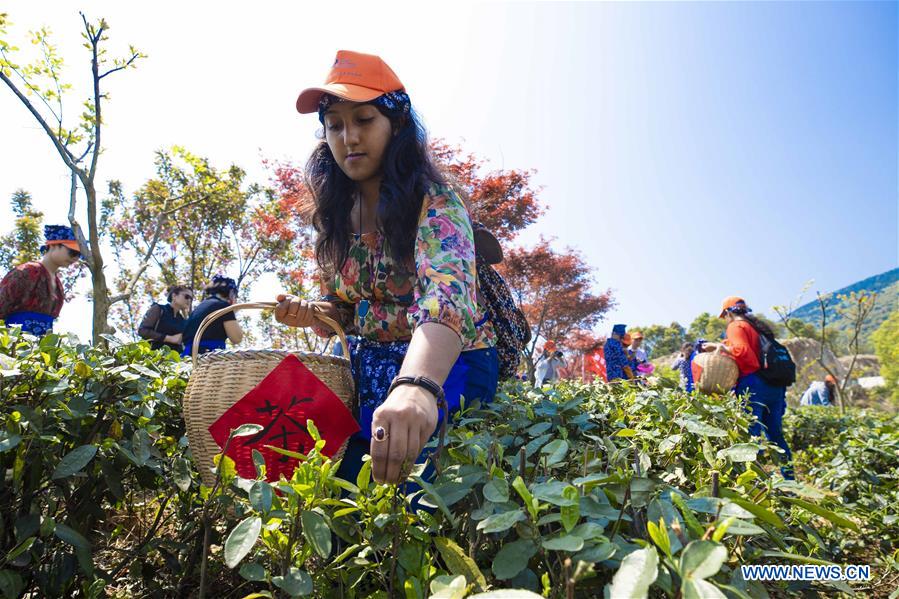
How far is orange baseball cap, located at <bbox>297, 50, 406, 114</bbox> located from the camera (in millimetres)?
1450

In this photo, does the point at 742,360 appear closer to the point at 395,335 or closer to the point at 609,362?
the point at 609,362

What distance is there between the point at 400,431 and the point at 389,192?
2.86 ft

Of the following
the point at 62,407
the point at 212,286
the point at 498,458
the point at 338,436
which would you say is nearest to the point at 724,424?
the point at 498,458

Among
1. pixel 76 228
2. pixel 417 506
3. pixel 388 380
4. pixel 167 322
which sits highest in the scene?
pixel 76 228

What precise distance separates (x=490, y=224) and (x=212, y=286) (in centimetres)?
689

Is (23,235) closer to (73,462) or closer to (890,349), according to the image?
(73,462)

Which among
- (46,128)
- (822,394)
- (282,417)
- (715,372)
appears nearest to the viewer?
(282,417)

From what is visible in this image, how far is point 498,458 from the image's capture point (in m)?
0.88

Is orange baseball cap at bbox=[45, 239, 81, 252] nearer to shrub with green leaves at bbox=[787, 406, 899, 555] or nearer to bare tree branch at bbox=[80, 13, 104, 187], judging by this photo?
bare tree branch at bbox=[80, 13, 104, 187]

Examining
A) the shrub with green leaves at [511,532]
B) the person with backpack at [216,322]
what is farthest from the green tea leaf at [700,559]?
the person with backpack at [216,322]

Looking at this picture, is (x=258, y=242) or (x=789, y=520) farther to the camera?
(x=258, y=242)

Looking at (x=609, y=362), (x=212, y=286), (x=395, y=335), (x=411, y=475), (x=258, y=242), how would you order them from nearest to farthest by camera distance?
(x=411, y=475)
(x=395, y=335)
(x=212, y=286)
(x=609, y=362)
(x=258, y=242)

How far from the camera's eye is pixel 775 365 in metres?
4.22

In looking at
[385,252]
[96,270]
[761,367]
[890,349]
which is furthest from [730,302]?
[890,349]
